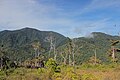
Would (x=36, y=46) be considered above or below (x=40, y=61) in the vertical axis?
above

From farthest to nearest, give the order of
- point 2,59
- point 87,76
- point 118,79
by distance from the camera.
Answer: point 2,59 → point 118,79 → point 87,76

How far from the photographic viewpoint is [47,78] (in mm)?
14797

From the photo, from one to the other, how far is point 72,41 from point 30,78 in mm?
40153

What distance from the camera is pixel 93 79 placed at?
41.2 feet

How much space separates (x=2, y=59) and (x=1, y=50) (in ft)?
12.6

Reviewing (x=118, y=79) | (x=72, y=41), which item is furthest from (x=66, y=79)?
(x=72, y=41)

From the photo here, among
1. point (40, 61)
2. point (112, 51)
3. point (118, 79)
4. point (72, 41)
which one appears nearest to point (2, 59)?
point (40, 61)

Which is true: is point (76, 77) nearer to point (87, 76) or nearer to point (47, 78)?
point (87, 76)

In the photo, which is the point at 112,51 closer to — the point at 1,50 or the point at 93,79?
the point at 1,50

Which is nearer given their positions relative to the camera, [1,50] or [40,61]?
[1,50]

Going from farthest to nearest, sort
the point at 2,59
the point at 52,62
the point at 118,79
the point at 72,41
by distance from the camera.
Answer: the point at 2,59 → the point at 72,41 → the point at 52,62 → the point at 118,79

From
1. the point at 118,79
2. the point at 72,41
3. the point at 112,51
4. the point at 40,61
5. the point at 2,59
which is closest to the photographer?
the point at 118,79

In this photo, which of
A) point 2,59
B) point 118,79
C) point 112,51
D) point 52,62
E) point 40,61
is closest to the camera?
point 118,79

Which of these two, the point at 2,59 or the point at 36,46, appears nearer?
the point at 2,59
